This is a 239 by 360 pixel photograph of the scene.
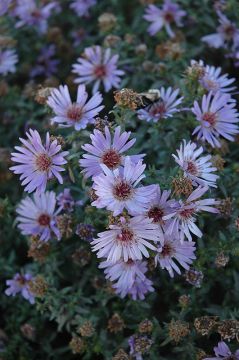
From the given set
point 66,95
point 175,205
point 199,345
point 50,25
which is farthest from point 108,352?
point 50,25

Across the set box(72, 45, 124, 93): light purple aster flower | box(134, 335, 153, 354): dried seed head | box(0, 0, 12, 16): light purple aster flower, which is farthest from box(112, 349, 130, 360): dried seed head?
box(0, 0, 12, 16): light purple aster flower

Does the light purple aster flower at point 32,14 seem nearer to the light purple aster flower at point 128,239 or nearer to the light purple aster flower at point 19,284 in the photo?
the light purple aster flower at point 19,284

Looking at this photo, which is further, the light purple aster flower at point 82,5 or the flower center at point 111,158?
the light purple aster flower at point 82,5

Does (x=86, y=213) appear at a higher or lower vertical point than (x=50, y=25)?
lower

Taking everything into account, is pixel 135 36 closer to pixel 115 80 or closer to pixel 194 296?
pixel 115 80

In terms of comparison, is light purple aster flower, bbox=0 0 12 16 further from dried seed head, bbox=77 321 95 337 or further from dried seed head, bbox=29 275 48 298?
dried seed head, bbox=77 321 95 337

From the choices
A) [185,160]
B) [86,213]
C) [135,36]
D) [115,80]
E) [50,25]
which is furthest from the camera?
[50,25]

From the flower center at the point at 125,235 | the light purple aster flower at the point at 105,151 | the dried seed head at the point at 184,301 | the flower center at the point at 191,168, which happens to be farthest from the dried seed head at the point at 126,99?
the dried seed head at the point at 184,301
